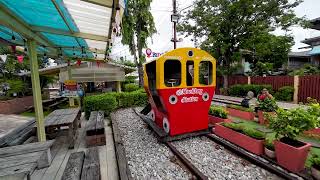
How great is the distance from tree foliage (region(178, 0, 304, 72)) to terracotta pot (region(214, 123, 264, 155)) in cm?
1148

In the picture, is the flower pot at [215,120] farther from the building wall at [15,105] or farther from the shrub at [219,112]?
the building wall at [15,105]

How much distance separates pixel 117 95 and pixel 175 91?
21.5 ft

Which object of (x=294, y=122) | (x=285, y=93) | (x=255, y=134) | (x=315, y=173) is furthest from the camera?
(x=285, y=93)

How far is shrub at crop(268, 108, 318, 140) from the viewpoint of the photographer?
133 inches

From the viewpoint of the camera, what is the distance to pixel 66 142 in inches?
210

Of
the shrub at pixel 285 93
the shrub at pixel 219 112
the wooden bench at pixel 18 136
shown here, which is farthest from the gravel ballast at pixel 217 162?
the shrub at pixel 285 93

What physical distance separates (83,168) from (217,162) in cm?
272

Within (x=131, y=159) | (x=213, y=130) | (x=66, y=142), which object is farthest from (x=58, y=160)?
(x=213, y=130)

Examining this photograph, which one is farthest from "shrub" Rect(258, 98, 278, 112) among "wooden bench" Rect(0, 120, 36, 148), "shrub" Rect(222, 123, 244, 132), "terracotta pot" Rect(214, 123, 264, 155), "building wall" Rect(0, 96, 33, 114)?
"building wall" Rect(0, 96, 33, 114)

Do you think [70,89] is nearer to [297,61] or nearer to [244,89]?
[244,89]

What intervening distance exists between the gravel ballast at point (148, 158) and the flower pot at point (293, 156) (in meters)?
1.91

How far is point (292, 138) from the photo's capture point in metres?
3.60

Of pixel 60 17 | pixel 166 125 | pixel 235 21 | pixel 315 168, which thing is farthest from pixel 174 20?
pixel 315 168

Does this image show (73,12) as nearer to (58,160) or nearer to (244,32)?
(58,160)
